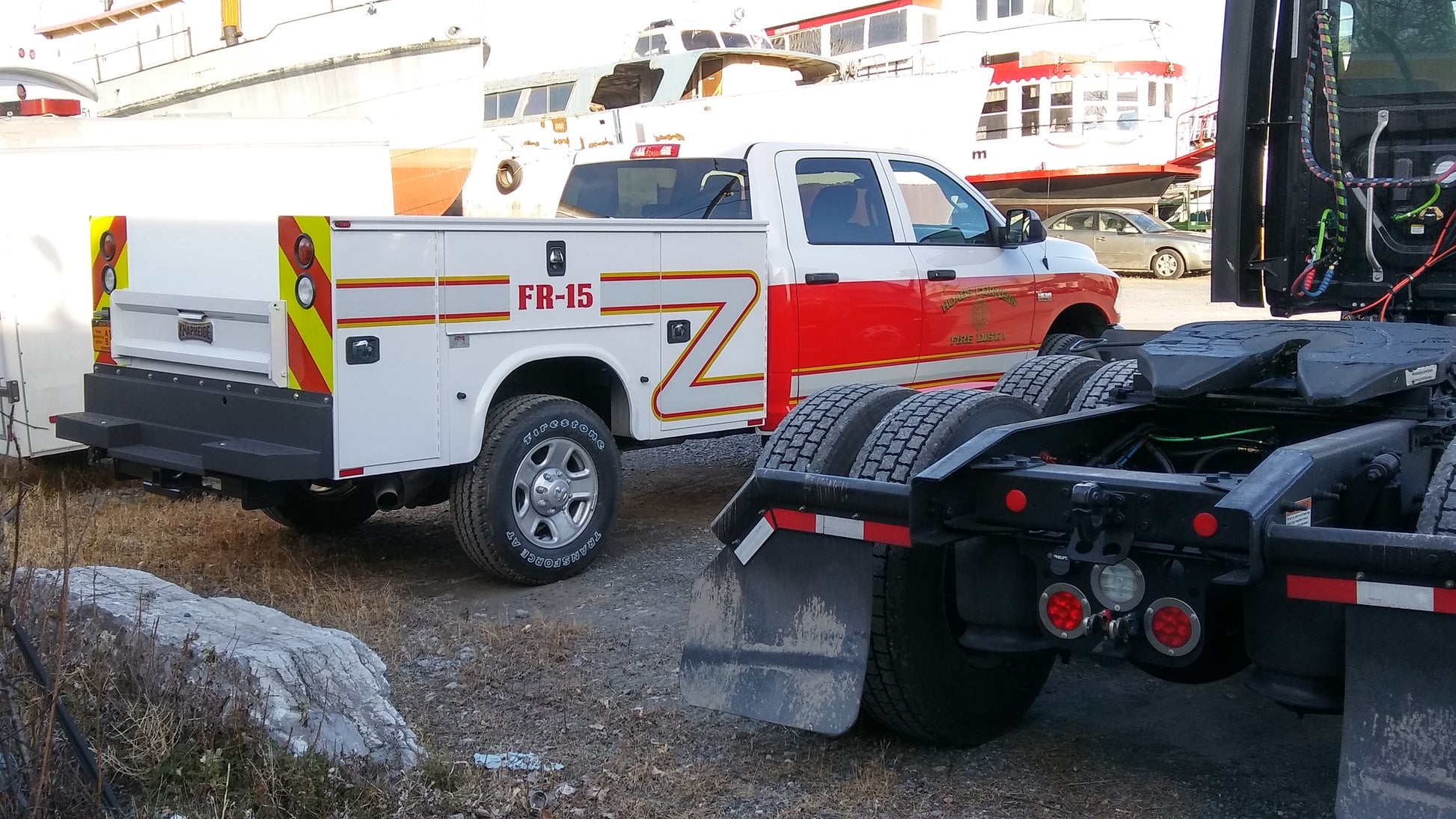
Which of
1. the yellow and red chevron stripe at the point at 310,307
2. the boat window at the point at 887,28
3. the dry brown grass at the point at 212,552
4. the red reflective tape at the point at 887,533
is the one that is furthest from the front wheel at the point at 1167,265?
the red reflective tape at the point at 887,533

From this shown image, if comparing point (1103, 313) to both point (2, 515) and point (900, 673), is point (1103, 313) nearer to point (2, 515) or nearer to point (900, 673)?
point (900, 673)

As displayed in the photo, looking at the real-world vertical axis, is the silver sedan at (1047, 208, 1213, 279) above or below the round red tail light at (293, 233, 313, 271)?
above

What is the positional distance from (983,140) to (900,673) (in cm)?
2749

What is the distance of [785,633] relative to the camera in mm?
3922

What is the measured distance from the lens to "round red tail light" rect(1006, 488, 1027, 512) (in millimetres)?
3469

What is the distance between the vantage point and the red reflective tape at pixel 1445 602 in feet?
9.41

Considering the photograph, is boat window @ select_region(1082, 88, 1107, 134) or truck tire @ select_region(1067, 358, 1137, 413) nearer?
truck tire @ select_region(1067, 358, 1137, 413)

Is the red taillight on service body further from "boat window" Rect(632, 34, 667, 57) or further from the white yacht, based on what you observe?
"boat window" Rect(632, 34, 667, 57)

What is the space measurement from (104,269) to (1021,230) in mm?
5196

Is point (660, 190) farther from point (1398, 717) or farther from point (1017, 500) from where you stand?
point (1398, 717)

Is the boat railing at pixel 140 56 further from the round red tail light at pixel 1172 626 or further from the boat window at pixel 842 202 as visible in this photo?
the round red tail light at pixel 1172 626

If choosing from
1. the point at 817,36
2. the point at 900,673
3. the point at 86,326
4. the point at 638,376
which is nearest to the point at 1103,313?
the point at 638,376

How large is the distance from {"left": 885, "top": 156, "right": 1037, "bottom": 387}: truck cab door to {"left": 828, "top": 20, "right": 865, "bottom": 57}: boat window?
1008 inches

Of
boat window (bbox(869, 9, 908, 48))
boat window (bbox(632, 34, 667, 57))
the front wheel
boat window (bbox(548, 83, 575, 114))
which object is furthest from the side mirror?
boat window (bbox(869, 9, 908, 48))
